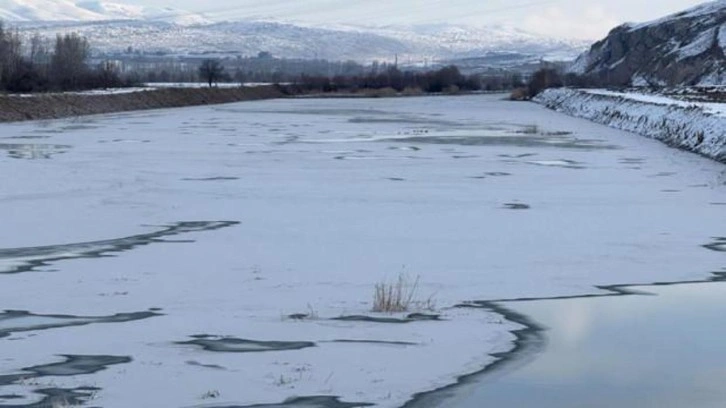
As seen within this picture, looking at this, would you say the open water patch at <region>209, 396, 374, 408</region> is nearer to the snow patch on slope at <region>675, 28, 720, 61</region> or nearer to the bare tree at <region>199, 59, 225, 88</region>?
the bare tree at <region>199, 59, 225, 88</region>

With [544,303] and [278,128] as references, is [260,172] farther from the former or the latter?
[278,128]

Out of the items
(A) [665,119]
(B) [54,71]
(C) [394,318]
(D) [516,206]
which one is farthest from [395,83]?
(C) [394,318]

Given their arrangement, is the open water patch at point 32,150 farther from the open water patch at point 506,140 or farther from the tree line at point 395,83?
the tree line at point 395,83

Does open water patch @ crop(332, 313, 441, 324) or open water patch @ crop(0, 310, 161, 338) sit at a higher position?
open water patch @ crop(332, 313, 441, 324)

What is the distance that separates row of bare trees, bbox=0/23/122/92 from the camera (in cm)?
7381

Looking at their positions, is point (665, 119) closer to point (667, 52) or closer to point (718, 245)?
point (718, 245)

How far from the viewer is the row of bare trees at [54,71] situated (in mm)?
73812

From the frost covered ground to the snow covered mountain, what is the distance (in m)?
92.4

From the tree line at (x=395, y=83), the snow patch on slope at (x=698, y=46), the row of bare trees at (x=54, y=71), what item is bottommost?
the tree line at (x=395, y=83)

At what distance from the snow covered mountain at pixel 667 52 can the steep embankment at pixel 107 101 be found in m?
46.2

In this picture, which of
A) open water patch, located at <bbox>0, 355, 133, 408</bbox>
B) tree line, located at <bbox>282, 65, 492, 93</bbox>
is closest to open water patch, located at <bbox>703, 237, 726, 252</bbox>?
open water patch, located at <bbox>0, 355, 133, 408</bbox>

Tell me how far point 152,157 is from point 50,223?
12.7 m

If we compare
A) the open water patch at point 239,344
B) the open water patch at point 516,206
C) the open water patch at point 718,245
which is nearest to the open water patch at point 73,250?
the open water patch at point 239,344

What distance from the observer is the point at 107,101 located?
68.3 m
